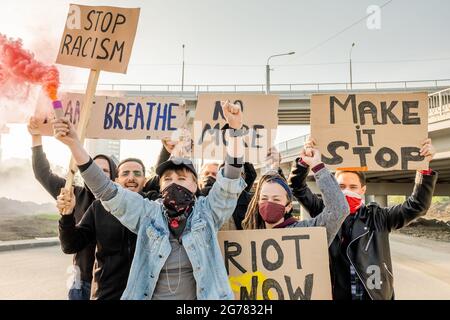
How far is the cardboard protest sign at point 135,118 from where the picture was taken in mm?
4559

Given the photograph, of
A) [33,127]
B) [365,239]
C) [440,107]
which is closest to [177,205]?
[365,239]

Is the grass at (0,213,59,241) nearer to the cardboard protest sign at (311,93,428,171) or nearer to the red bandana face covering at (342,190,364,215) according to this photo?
the cardboard protest sign at (311,93,428,171)

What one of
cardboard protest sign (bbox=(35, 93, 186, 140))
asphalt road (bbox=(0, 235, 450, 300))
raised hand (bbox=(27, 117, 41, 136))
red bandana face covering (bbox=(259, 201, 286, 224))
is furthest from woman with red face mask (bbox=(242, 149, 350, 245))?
asphalt road (bbox=(0, 235, 450, 300))

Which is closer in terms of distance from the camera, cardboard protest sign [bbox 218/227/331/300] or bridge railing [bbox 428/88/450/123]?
cardboard protest sign [bbox 218/227/331/300]

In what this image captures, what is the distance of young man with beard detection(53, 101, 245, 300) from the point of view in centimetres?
224

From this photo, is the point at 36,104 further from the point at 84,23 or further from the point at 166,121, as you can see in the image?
the point at 166,121

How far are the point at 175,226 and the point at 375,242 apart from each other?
5.09 feet

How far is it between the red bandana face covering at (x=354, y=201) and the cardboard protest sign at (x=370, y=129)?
0.30 metres

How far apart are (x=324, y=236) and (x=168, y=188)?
1152mm

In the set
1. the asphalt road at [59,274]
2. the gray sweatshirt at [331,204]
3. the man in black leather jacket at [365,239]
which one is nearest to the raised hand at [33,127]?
the man in black leather jacket at [365,239]

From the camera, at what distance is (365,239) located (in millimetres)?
2932

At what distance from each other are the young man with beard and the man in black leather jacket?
1.02 metres
